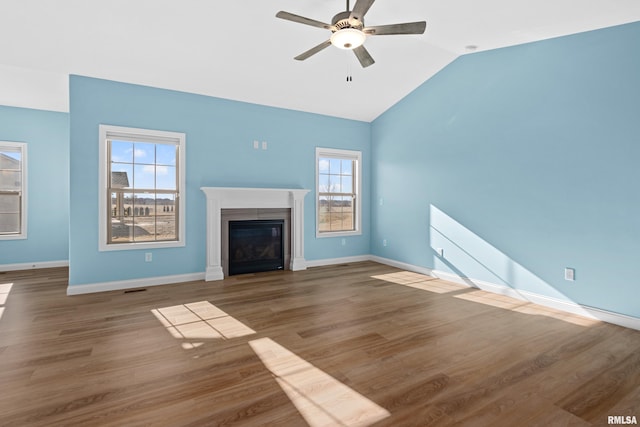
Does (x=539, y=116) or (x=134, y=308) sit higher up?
(x=539, y=116)

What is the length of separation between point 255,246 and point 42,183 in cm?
415

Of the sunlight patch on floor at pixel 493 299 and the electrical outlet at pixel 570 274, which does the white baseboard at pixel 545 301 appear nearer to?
the sunlight patch on floor at pixel 493 299

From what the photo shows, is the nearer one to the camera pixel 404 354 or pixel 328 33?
pixel 404 354

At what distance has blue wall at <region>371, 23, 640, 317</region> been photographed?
310 cm

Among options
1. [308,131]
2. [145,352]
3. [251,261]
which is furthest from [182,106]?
[145,352]

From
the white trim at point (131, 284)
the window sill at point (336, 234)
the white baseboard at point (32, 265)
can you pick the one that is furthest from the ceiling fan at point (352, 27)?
the white baseboard at point (32, 265)

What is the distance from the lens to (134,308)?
3574mm

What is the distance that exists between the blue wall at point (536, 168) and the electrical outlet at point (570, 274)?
0.05 metres

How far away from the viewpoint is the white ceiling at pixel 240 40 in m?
3.08

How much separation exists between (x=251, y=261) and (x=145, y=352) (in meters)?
2.83

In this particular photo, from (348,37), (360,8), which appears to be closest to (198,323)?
(348,37)

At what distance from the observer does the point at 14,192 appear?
550 centimetres

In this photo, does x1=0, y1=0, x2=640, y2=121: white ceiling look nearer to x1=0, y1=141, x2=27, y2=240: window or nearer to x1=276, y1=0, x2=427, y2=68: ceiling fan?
x1=276, y1=0, x2=427, y2=68: ceiling fan

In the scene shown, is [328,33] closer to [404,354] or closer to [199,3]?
[199,3]
